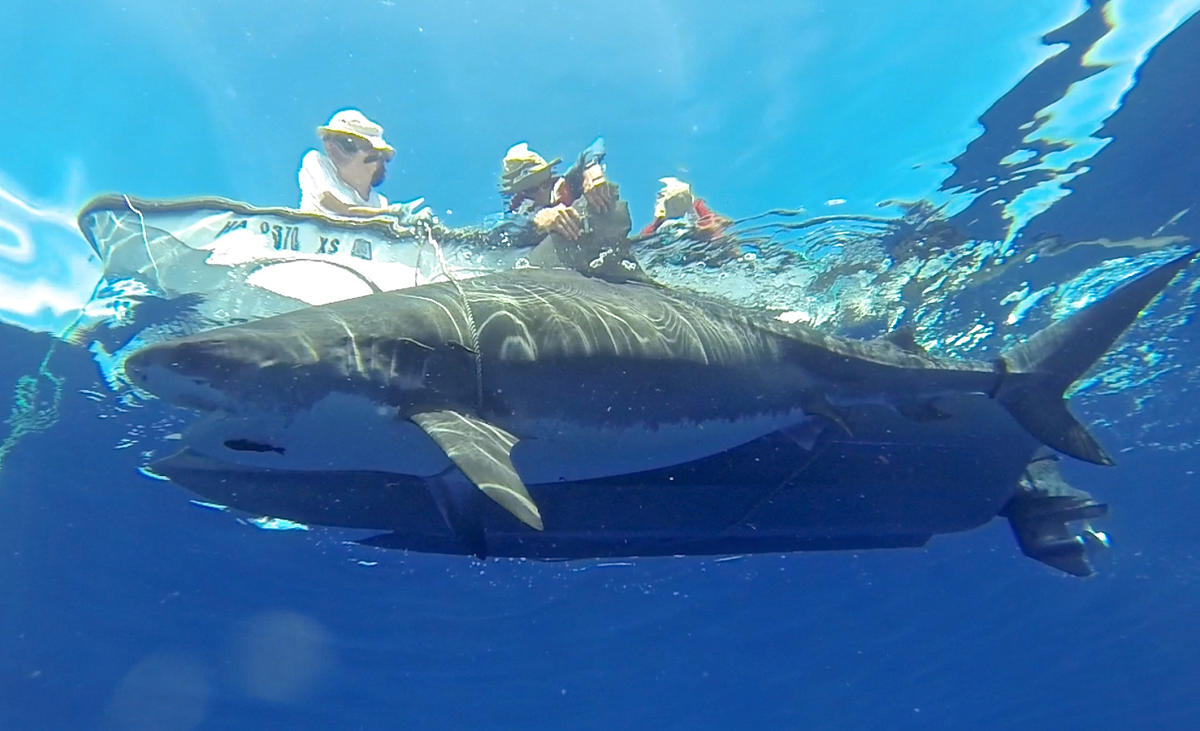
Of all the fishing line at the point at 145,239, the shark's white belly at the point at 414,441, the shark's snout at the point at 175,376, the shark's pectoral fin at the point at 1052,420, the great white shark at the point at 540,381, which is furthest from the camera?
the fishing line at the point at 145,239

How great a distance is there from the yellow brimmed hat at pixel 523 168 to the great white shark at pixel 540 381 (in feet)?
3.88

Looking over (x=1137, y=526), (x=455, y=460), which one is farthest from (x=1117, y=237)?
(x=1137, y=526)

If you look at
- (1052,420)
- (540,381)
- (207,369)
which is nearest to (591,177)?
(540,381)

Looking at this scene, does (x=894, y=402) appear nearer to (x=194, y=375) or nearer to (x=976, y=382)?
(x=976, y=382)

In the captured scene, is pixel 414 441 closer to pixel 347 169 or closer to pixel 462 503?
pixel 462 503

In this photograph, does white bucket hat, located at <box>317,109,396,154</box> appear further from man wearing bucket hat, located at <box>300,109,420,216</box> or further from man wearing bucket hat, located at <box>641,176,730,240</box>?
man wearing bucket hat, located at <box>641,176,730,240</box>

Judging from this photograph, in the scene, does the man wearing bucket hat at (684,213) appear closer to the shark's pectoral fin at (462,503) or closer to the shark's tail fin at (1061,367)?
the shark's tail fin at (1061,367)

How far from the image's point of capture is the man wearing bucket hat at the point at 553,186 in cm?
706

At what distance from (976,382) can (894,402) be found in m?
0.83

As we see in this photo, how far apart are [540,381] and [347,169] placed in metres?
3.38

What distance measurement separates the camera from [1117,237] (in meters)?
10.7

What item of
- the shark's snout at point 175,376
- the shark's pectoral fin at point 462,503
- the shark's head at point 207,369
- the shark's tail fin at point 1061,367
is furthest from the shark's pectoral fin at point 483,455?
the shark's tail fin at point 1061,367

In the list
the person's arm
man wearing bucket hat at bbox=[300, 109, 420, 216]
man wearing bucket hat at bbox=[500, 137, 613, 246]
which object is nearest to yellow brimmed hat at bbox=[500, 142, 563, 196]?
man wearing bucket hat at bbox=[500, 137, 613, 246]

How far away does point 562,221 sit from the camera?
7.27 metres
